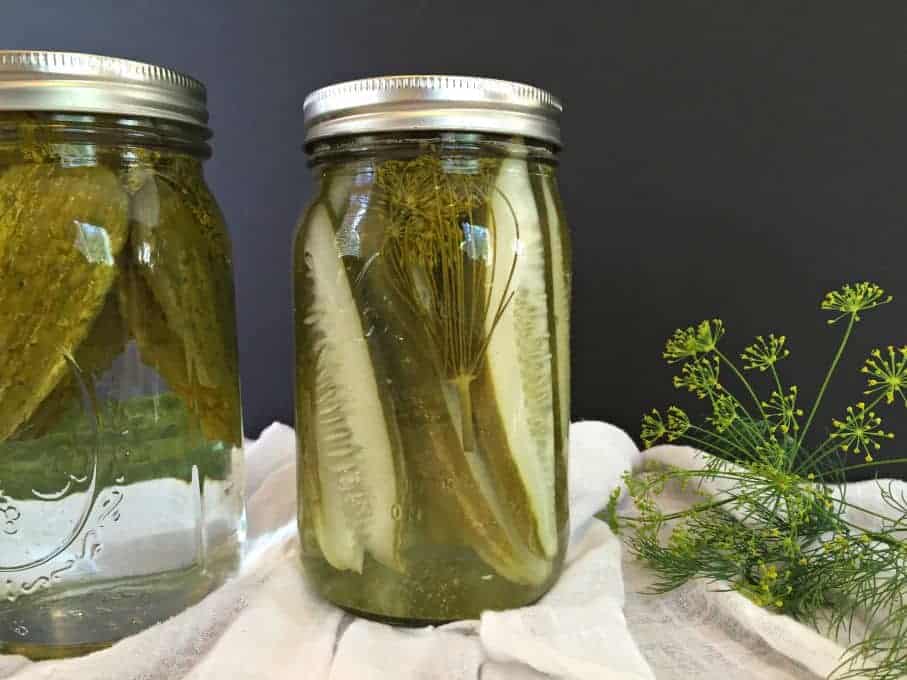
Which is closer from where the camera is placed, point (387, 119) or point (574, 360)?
point (387, 119)

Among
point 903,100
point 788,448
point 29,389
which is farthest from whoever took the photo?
point 903,100

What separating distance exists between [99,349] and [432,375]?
23 cm

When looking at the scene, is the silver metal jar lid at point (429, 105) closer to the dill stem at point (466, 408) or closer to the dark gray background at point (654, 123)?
the dill stem at point (466, 408)

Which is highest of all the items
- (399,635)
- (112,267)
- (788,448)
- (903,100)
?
(903,100)

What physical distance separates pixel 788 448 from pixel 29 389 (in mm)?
606

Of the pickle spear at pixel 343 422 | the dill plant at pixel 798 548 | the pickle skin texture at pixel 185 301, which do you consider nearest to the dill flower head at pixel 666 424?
the dill plant at pixel 798 548

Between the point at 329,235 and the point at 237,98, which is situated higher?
the point at 237,98

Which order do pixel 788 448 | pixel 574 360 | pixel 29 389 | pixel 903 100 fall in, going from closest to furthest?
1. pixel 29 389
2. pixel 788 448
3. pixel 903 100
4. pixel 574 360

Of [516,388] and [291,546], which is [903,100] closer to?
[516,388]

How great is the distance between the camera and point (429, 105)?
1.60 feet

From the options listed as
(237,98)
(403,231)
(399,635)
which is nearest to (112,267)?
(403,231)

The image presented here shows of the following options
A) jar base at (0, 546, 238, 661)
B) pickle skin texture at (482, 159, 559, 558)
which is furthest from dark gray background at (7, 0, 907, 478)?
jar base at (0, 546, 238, 661)

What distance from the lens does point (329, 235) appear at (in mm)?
524

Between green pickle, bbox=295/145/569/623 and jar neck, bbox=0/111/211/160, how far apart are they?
0.12 metres
